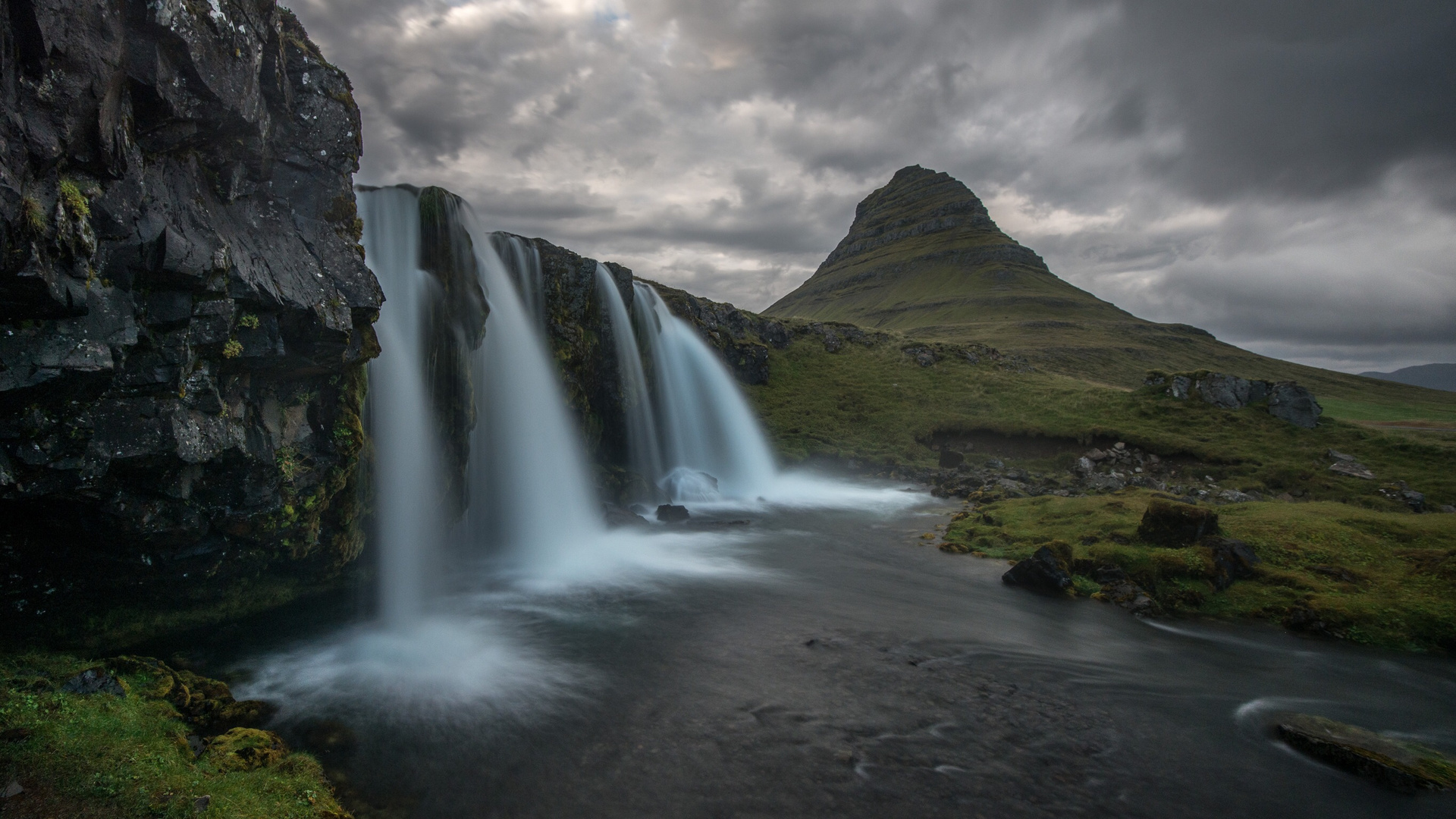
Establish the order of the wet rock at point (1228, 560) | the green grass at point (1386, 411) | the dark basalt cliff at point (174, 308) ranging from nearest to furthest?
1. the dark basalt cliff at point (174, 308)
2. the wet rock at point (1228, 560)
3. the green grass at point (1386, 411)

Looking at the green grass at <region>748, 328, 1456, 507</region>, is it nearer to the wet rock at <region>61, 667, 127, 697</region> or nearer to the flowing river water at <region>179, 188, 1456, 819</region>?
the flowing river water at <region>179, 188, 1456, 819</region>

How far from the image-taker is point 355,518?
17.0 metres

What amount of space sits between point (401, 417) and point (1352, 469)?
44071mm

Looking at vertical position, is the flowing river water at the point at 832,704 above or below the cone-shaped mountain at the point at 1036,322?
below

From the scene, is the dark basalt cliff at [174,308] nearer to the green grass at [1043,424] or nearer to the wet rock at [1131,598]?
the wet rock at [1131,598]

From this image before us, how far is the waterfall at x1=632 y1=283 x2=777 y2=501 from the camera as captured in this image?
3856cm

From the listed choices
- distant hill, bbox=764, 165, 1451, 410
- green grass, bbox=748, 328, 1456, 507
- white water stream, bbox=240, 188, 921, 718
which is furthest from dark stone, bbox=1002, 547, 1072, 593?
distant hill, bbox=764, 165, 1451, 410

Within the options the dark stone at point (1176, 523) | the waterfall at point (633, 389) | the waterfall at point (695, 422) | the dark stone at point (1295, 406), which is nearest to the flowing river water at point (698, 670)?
the dark stone at point (1176, 523)

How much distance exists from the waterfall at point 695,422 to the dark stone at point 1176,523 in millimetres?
22334

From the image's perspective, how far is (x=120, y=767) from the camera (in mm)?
7367

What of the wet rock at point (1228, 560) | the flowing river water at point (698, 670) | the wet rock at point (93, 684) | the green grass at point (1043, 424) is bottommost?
the flowing river water at point (698, 670)

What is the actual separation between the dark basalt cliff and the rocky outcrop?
163 ft

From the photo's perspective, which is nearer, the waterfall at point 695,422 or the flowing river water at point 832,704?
the flowing river water at point 832,704

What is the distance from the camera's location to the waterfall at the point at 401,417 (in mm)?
18016
